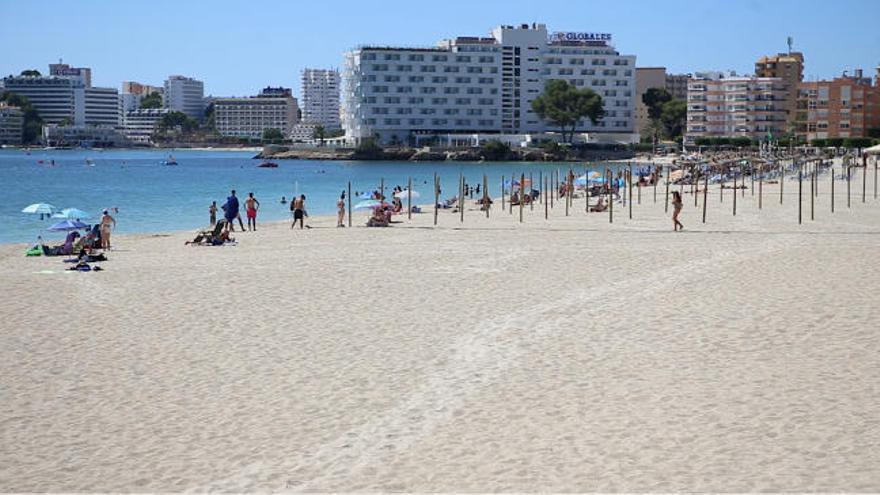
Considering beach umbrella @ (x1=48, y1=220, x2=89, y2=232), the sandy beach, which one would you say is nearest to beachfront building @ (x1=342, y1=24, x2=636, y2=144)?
beach umbrella @ (x1=48, y1=220, x2=89, y2=232)

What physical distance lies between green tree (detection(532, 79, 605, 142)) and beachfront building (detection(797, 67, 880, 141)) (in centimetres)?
3008

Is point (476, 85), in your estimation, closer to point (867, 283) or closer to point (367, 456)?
point (867, 283)

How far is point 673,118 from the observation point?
171 metres

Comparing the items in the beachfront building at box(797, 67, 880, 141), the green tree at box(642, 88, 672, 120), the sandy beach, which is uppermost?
the green tree at box(642, 88, 672, 120)

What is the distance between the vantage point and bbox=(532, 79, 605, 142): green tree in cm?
14925

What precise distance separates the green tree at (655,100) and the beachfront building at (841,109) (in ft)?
153

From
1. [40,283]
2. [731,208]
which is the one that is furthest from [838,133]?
[40,283]

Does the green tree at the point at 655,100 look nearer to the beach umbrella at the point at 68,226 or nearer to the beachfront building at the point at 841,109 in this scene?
the beachfront building at the point at 841,109

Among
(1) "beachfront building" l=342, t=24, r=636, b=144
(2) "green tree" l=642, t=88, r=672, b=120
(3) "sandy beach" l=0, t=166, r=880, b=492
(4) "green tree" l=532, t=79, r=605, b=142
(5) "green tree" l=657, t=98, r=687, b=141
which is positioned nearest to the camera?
(3) "sandy beach" l=0, t=166, r=880, b=492

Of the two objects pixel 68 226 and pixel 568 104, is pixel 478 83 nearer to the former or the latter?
pixel 568 104

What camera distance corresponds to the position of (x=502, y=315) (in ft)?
53.9

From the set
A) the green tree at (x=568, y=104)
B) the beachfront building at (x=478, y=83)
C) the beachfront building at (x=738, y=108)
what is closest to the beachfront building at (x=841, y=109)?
the beachfront building at (x=738, y=108)

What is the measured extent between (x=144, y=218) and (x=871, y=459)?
46.0 metres

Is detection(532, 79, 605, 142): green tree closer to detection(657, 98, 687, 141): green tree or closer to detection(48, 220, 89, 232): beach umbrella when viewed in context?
detection(657, 98, 687, 141): green tree
